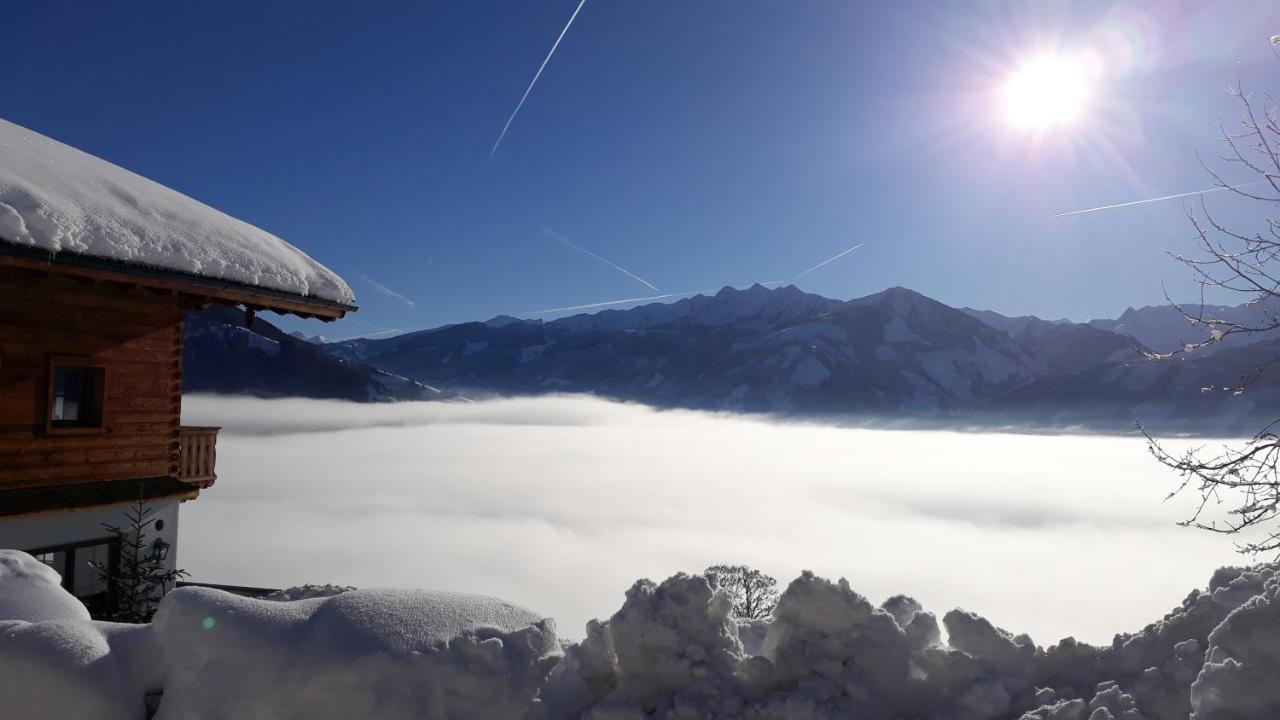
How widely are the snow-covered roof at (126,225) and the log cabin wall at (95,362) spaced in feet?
2.87

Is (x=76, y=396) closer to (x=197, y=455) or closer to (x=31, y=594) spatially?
(x=197, y=455)

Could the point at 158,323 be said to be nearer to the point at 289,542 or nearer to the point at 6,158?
the point at 6,158

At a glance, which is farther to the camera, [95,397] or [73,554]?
[95,397]

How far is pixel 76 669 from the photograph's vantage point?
3613 mm

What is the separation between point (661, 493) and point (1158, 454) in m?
184

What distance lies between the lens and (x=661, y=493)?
18738 centimetres

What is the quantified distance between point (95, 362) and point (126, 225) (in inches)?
111

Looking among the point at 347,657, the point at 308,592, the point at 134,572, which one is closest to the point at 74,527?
the point at 134,572

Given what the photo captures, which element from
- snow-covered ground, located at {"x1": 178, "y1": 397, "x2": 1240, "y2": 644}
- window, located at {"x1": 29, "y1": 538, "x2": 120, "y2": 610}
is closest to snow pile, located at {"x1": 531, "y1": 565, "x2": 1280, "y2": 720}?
window, located at {"x1": 29, "y1": 538, "x2": 120, "y2": 610}

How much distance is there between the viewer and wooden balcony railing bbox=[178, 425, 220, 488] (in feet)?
37.1

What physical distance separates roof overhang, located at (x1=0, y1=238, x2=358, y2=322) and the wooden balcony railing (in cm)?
335

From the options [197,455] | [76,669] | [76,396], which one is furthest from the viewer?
[197,455]

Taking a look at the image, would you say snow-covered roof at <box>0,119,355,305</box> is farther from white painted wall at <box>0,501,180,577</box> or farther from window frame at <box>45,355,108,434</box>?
white painted wall at <box>0,501,180,577</box>

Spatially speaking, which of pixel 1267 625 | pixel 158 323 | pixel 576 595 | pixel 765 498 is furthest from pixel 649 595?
pixel 765 498
